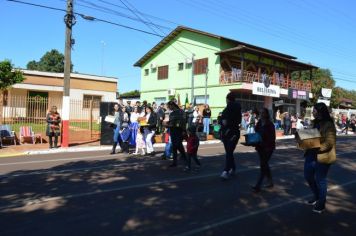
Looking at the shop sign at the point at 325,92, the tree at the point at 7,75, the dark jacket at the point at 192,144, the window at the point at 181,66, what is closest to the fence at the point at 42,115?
the tree at the point at 7,75

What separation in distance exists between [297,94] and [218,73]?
29.0 feet

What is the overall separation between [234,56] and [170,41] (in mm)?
8133

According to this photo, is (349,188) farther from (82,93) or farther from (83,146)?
(82,93)

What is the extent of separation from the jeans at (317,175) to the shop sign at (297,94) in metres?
32.6

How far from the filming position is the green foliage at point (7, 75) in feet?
74.5

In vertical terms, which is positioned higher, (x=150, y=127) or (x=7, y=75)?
(x=7, y=75)

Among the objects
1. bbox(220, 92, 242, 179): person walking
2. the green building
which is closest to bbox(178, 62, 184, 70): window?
the green building

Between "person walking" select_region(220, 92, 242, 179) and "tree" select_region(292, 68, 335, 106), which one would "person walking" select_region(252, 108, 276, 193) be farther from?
"tree" select_region(292, 68, 335, 106)

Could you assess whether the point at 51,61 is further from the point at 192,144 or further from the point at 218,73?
the point at 192,144

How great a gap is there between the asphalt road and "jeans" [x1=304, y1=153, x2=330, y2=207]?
30 centimetres

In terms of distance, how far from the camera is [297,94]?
38875 millimetres

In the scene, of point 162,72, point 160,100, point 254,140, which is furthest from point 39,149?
point 162,72

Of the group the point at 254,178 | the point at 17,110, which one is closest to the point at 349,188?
the point at 254,178

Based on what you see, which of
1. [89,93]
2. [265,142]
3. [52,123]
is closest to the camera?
[265,142]
